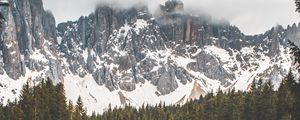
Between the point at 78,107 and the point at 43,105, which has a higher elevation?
the point at 78,107

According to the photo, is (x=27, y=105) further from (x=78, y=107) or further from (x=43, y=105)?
(x=78, y=107)

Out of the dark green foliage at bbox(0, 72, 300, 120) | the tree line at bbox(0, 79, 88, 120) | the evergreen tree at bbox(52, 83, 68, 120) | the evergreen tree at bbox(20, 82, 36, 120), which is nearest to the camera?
the evergreen tree at bbox(20, 82, 36, 120)

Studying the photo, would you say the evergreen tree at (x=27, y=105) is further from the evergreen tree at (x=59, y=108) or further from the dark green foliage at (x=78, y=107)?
the evergreen tree at (x=59, y=108)

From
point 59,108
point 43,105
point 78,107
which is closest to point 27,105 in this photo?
point 43,105

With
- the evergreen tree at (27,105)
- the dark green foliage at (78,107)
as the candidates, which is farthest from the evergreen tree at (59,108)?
the evergreen tree at (27,105)

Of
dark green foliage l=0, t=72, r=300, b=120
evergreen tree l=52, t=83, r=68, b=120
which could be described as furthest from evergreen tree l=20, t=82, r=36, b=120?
evergreen tree l=52, t=83, r=68, b=120

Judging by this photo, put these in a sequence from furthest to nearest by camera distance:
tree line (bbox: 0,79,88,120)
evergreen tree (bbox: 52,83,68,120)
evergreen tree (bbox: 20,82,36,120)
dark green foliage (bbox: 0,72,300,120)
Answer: evergreen tree (bbox: 52,83,68,120)
dark green foliage (bbox: 0,72,300,120)
tree line (bbox: 0,79,88,120)
evergreen tree (bbox: 20,82,36,120)

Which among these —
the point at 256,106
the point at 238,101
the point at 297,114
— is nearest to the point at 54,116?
the point at 256,106

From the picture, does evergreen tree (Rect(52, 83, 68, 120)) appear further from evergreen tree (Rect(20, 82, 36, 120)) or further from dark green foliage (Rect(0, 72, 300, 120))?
evergreen tree (Rect(20, 82, 36, 120))

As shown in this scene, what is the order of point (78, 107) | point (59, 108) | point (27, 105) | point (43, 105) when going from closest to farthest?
point (43, 105) → point (27, 105) → point (59, 108) → point (78, 107)

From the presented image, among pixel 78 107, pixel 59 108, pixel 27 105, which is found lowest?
pixel 59 108

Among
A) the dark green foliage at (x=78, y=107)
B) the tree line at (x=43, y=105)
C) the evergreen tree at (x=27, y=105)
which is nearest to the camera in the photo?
the evergreen tree at (x=27, y=105)

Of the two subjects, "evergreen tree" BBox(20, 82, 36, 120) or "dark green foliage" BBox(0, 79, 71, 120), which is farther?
"dark green foliage" BBox(0, 79, 71, 120)

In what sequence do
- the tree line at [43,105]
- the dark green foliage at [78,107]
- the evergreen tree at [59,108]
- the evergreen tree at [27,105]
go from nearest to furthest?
the evergreen tree at [27,105]
the tree line at [43,105]
the dark green foliage at [78,107]
the evergreen tree at [59,108]
